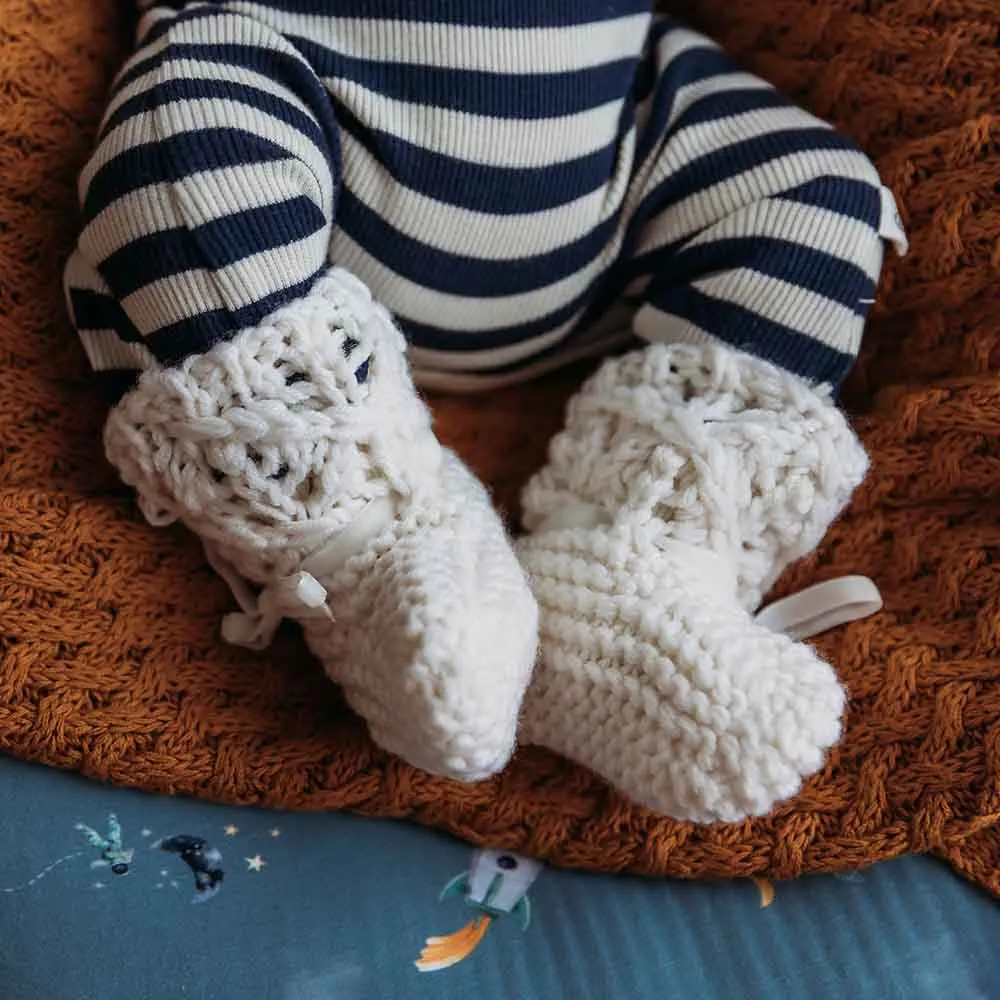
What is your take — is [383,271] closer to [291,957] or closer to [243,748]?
[243,748]

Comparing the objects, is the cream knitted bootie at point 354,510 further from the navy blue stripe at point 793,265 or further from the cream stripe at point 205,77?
the navy blue stripe at point 793,265

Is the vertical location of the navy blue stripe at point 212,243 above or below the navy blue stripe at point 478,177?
below

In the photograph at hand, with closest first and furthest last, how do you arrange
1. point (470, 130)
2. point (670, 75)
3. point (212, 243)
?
1. point (212, 243)
2. point (470, 130)
3. point (670, 75)

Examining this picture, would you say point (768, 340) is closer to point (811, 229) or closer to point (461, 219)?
point (811, 229)

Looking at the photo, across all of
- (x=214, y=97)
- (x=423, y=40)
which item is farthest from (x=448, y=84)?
(x=214, y=97)

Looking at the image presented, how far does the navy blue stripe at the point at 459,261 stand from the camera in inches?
30.5

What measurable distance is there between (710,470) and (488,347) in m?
0.21

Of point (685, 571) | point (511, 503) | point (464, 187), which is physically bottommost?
point (511, 503)

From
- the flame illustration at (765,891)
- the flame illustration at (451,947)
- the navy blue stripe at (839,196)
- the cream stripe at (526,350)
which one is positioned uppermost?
the navy blue stripe at (839,196)

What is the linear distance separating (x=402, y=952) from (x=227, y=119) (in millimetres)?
491

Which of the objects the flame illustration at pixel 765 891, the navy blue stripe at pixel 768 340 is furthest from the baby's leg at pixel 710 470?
the flame illustration at pixel 765 891

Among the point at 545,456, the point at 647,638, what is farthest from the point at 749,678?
the point at 545,456

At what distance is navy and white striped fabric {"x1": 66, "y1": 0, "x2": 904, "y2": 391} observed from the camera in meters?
0.67

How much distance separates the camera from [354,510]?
686 mm
